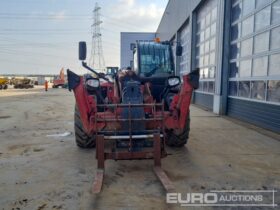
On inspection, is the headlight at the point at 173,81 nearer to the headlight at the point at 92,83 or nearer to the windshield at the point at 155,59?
the windshield at the point at 155,59

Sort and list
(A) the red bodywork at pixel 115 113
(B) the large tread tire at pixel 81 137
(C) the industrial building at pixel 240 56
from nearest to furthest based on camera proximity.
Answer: (A) the red bodywork at pixel 115 113, (B) the large tread tire at pixel 81 137, (C) the industrial building at pixel 240 56

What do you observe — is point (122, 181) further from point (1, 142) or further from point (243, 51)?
point (243, 51)

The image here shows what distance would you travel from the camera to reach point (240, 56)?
1029cm

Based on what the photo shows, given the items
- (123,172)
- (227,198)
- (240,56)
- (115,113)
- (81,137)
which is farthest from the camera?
(240,56)

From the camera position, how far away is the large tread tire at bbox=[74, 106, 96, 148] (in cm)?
589

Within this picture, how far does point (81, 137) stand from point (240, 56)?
7100mm

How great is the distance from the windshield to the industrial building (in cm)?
323

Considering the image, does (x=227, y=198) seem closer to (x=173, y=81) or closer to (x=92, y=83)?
(x=173, y=81)

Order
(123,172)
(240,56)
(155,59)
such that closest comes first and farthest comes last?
(123,172), (155,59), (240,56)

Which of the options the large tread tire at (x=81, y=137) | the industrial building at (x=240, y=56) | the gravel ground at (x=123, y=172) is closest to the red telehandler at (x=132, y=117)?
the large tread tire at (x=81, y=137)

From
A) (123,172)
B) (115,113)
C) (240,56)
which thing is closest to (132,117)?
(115,113)

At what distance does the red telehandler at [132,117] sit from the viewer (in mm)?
4516

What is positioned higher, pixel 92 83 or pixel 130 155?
pixel 92 83

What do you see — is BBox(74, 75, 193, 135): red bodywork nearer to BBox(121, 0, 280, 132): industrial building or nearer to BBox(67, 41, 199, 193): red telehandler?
BBox(67, 41, 199, 193): red telehandler
